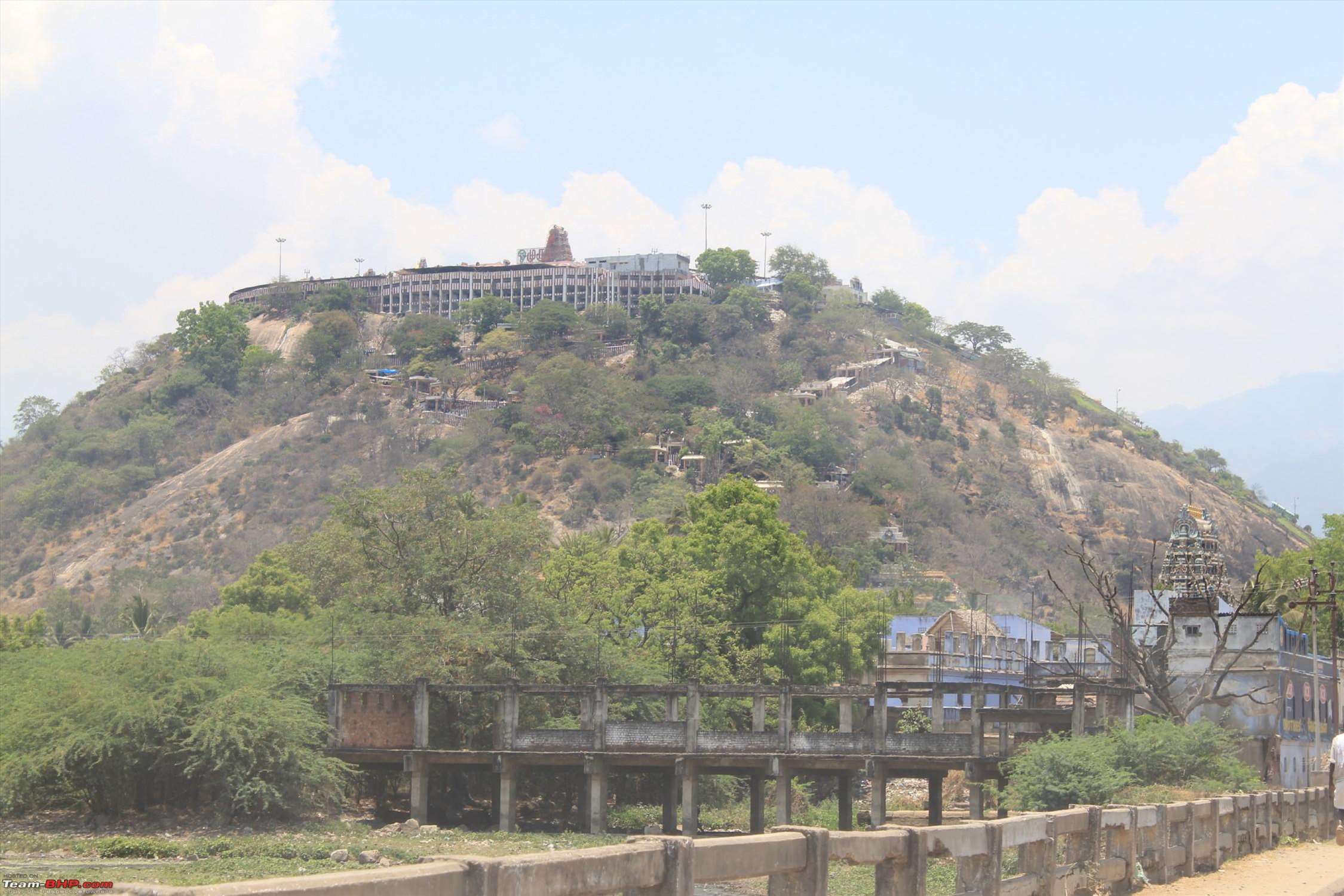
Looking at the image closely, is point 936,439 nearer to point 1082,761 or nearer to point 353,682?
point 353,682

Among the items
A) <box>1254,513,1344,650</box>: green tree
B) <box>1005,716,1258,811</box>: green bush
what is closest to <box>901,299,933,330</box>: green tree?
<box>1254,513,1344,650</box>: green tree

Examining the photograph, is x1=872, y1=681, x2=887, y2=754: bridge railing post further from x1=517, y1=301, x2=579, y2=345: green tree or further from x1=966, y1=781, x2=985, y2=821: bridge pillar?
x1=517, y1=301, x2=579, y2=345: green tree

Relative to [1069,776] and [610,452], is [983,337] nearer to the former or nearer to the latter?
[610,452]

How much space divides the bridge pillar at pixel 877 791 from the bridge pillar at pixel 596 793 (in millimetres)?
7958

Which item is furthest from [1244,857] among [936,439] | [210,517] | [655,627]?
[936,439]

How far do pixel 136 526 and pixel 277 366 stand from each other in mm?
33616

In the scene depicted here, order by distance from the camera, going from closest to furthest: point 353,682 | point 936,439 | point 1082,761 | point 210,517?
point 1082,761 → point 353,682 → point 210,517 → point 936,439

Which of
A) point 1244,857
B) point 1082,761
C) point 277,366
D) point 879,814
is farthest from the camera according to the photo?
point 277,366

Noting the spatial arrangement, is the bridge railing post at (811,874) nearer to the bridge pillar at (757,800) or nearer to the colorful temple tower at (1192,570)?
the bridge pillar at (757,800)

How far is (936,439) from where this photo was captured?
152000 millimetres

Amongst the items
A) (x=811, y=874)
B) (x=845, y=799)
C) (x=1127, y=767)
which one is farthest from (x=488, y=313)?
(x=811, y=874)

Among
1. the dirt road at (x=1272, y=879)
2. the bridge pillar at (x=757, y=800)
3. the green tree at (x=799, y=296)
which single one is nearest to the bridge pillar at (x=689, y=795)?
the bridge pillar at (x=757, y=800)

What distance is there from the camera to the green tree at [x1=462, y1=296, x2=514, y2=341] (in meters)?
163

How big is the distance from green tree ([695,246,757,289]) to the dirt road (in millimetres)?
161162
